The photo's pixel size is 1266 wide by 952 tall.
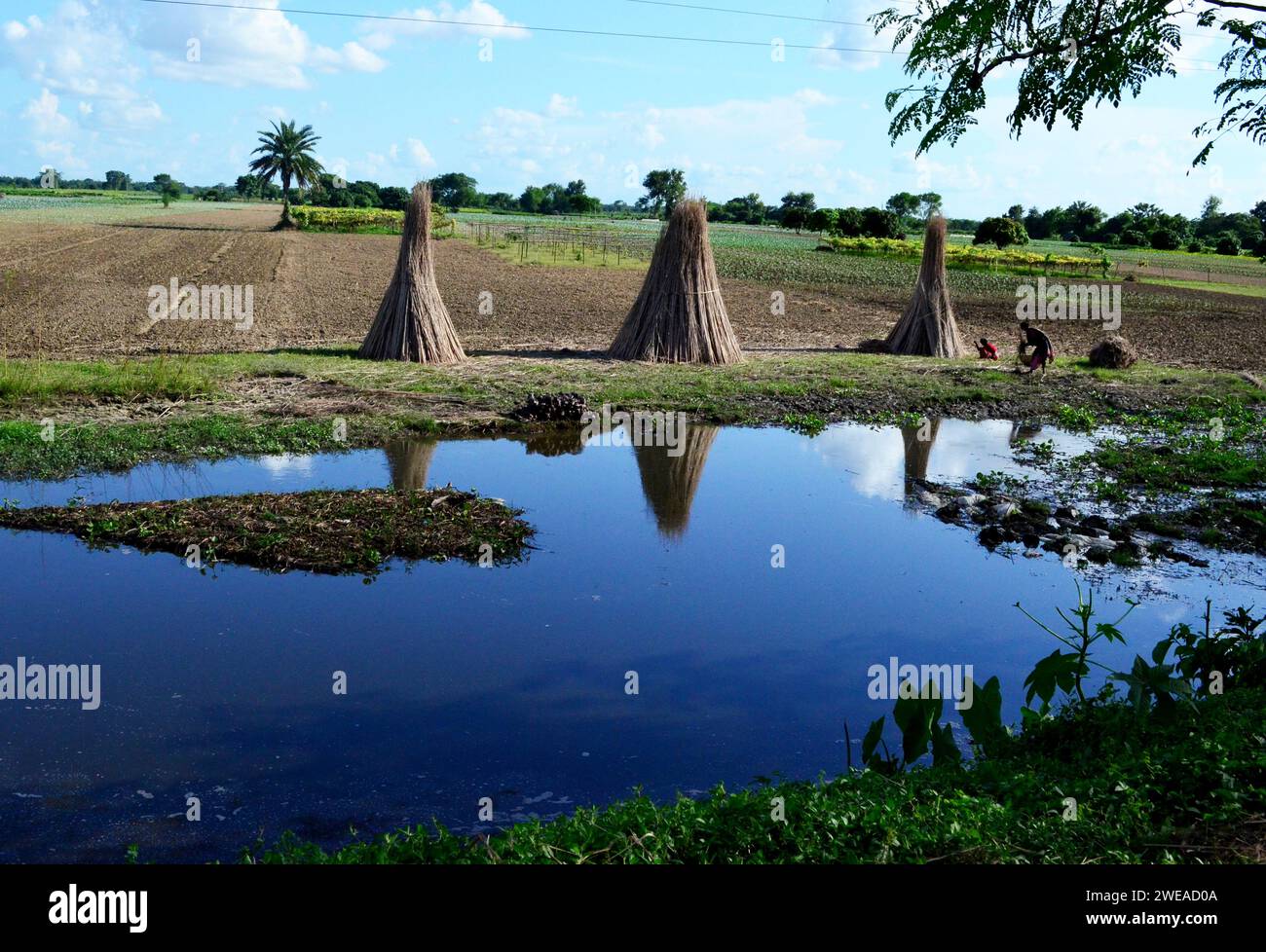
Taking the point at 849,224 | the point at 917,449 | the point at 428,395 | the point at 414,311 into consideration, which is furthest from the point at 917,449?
the point at 849,224

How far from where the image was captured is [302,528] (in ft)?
27.3

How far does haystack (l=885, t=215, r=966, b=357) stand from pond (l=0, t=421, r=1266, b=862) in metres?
9.07

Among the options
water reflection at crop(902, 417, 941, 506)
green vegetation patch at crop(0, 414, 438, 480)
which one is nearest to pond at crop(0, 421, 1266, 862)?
green vegetation patch at crop(0, 414, 438, 480)

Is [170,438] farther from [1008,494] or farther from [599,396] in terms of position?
[1008,494]

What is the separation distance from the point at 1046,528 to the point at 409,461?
227 inches

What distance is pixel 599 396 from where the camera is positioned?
1386cm

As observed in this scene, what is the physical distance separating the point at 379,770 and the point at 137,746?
1.19m

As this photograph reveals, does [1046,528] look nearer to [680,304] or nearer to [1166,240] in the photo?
[680,304]

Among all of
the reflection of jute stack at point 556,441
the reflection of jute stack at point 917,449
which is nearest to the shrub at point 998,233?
the reflection of jute stack at point 917,449

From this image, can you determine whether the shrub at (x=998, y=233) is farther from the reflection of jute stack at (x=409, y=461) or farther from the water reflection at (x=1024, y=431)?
the reflection of jute stack at (x=409, y=461)

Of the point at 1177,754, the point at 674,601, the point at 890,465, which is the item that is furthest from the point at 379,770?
the point at 890,465

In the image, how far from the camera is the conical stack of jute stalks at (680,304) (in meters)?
16.5

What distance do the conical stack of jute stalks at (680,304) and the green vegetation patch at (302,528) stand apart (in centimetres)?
796
